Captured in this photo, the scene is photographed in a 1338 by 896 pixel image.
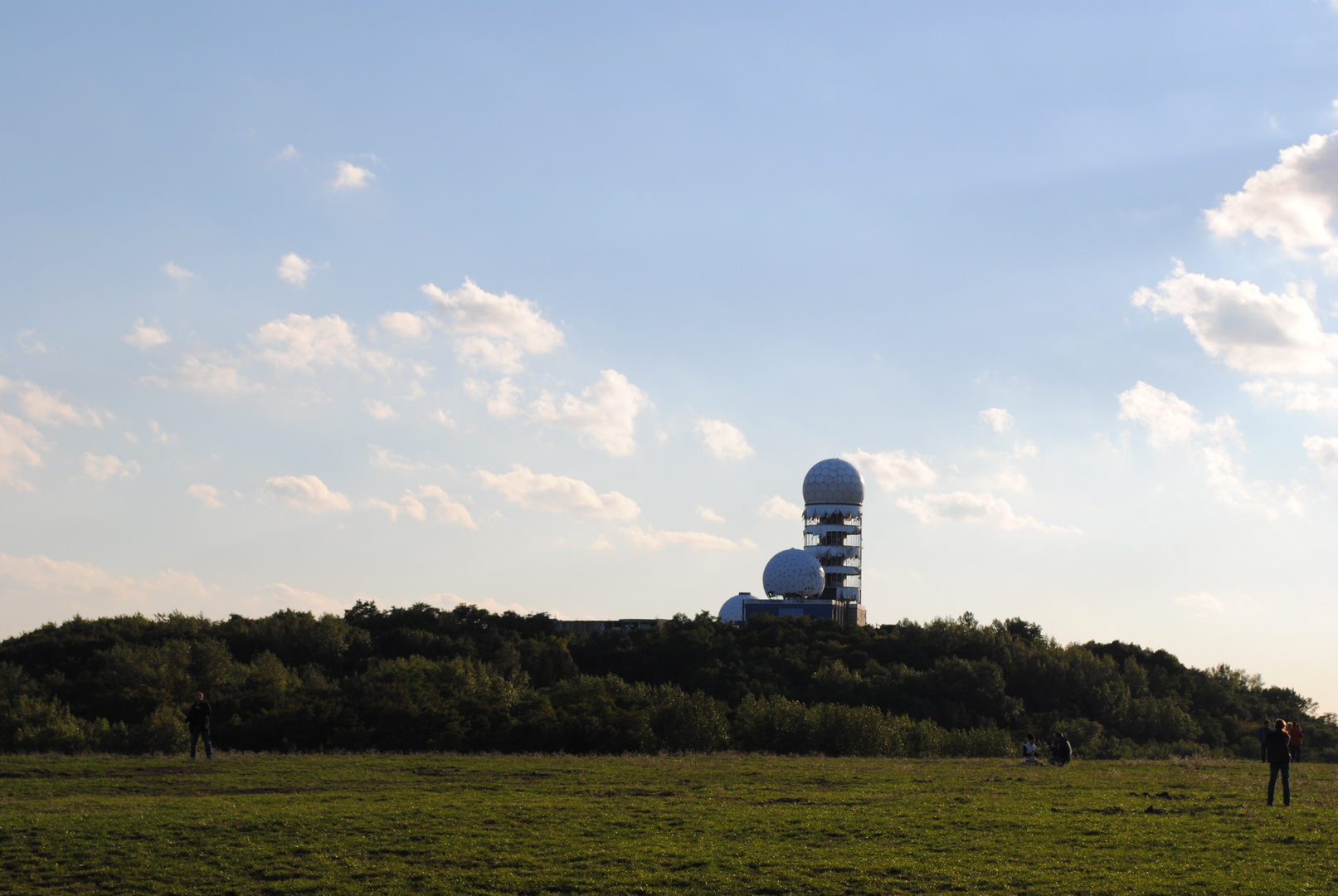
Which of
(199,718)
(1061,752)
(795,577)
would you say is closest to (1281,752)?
(1061,752)

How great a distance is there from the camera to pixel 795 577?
347ft

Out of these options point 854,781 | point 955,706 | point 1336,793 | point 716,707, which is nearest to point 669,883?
point 854,781

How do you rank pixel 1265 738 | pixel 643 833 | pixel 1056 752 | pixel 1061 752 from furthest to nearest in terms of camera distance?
1. pixel 1056 752
2. pixel 1061 752
3. pixel 1265 738
4. pixel 643 833

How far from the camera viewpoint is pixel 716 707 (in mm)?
50969

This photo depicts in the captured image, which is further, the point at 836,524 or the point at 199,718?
the point at 836,524

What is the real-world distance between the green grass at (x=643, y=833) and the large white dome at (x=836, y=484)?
79008 mm

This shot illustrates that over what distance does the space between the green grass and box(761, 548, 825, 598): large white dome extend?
73.8 meters

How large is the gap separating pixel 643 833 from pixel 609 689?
3550cm

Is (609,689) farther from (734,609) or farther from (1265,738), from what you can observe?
(734,609)

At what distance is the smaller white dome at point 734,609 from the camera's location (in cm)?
10594

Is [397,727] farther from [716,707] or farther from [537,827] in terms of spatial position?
[537,827]

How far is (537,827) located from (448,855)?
9.42 feet

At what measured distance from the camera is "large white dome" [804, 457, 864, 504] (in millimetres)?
110625

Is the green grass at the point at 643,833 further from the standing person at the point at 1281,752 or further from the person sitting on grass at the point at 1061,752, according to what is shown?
the person sitting on grass at the point at 1061,752
